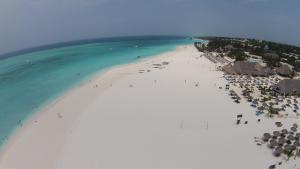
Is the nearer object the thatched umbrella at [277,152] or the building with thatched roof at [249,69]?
the thatched umbrella at [277,152]

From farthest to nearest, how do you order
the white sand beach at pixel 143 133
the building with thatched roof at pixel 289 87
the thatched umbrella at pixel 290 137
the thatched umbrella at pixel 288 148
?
the building with thatched roof at pixel 289 87 < the thatched umbrella at pixel 290 137 < the thatched umbrella at pixel 288 148 < the white sand beach at pixel 143 133

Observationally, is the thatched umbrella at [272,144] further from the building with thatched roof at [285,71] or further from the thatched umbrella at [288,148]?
the building with thatched roof at [285,71]

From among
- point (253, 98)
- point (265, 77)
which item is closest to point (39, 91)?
point (253, 98)

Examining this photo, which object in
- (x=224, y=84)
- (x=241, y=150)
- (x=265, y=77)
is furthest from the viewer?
(x=265, y=77)

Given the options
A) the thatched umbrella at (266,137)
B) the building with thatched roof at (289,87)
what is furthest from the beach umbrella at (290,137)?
the building with thatched roof at (289,87)

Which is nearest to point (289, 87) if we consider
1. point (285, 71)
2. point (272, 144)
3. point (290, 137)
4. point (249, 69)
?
point (249, 69)

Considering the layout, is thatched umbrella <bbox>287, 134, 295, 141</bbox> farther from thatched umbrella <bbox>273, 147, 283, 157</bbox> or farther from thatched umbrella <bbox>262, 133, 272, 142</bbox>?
thatched umbrella <bbox>273, 147, 283, 157</bbox>

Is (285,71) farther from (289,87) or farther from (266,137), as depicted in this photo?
(266,137)

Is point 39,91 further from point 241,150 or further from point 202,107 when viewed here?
point 241,150

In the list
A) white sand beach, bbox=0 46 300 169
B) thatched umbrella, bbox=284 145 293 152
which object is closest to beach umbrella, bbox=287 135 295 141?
thatched umbrella, bbox=284 145 293 152
